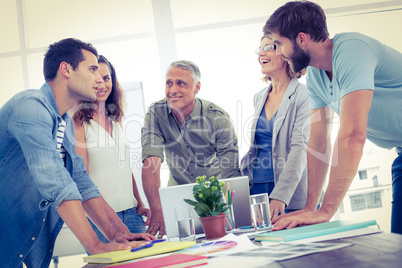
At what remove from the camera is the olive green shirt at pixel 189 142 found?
2.43 metres

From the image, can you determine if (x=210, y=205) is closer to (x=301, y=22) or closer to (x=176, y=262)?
(x=176, y=262)

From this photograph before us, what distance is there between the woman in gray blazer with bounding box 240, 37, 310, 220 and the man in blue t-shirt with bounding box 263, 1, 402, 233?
30 centimetres

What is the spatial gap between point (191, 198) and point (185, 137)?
88 cm

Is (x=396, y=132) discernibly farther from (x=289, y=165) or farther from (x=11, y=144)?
(x=11, y=144)

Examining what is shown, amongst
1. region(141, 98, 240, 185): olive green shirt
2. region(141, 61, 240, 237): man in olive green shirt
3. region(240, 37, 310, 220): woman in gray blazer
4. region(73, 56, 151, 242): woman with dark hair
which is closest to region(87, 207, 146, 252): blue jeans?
region(73, 56, 151, 242): woman with dark hair

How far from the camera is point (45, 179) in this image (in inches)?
55.2

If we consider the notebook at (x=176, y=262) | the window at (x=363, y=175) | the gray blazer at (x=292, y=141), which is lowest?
the window at (x=363, y=175)

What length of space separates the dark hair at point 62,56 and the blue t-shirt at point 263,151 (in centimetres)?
111

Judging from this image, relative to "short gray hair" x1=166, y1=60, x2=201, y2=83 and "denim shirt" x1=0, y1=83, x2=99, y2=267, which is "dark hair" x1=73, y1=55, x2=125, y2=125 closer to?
"short gray hair" x1=166, y1=60, x2=201, y2=83

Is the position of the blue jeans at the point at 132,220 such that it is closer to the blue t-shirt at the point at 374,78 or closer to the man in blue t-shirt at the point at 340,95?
the man in blue t-shirt at the point at 340,95

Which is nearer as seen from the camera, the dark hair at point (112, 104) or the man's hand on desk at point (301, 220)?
the man's hand on desk at point (301, 220)

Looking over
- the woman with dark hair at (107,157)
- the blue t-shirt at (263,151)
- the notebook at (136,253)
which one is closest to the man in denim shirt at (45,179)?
the notebook at (136,253)

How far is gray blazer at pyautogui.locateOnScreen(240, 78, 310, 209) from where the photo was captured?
2.23 meters

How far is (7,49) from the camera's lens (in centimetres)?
409
